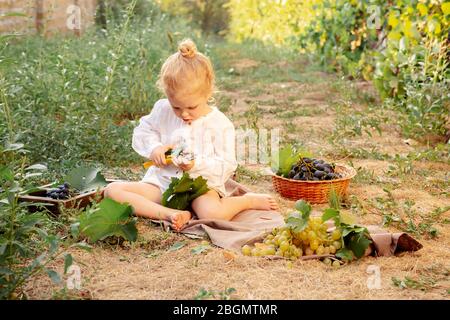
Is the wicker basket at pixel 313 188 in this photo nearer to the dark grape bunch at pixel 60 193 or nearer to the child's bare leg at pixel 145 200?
the child's bare leg at pixel 145 200

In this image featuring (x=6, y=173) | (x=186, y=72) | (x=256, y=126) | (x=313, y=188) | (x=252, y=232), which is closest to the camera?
(x=6, y=173)

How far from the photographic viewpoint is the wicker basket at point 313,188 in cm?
381

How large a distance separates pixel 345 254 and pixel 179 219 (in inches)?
33.7

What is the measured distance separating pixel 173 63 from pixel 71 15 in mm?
5772

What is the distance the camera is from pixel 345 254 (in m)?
2.87

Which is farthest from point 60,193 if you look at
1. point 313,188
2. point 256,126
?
point 256,126

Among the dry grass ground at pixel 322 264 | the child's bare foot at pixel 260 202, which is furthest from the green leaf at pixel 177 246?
the child's bare foot at pixel 260 202

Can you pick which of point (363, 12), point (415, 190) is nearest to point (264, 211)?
point (415, 190)

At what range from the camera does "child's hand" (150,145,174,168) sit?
3.51 metres

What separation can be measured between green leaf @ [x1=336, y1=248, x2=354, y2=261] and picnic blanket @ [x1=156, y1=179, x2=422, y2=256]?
0.35ft

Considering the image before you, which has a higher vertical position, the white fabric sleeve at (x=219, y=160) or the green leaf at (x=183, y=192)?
the white fabric sleeve at (x=219, y=160)

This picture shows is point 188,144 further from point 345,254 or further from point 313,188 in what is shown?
point 345,254

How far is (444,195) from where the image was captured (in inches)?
159

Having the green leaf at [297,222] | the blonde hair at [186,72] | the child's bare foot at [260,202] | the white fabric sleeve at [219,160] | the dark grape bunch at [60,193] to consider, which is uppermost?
the blonde hair at [186,72]
